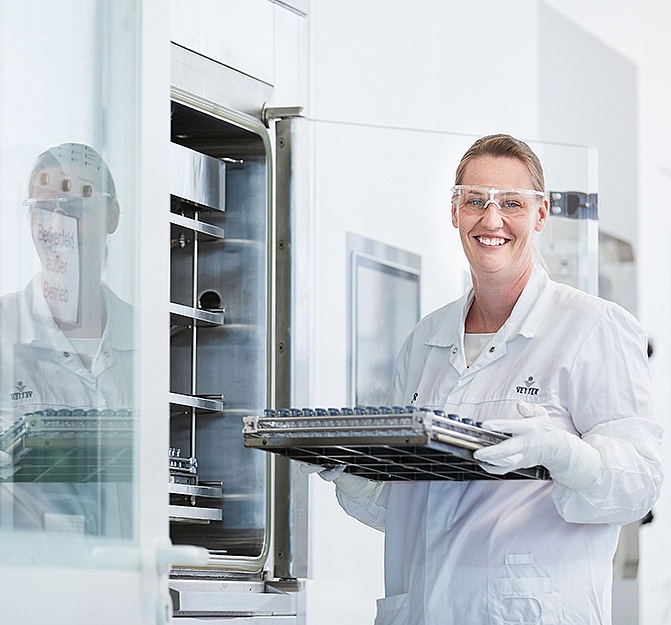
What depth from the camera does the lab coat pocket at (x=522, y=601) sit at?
5.57 feet

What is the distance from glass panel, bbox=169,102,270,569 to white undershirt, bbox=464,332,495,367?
0.39m

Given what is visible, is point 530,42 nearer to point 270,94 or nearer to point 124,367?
point 270,94

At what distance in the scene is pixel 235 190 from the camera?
2139 millimetres

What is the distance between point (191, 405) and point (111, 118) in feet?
2.57

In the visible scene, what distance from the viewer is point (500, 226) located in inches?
73.2

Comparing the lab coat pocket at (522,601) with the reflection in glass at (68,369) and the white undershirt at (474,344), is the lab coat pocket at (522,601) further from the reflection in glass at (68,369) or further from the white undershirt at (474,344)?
the reflection in glass at (68,369)

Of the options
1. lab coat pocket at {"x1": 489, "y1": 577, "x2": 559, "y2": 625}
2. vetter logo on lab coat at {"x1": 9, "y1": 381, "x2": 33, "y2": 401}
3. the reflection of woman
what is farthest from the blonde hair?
vetter logo on lab coat at {"x1": 9, "y1": 381, "x2": 33, "y2": 401}

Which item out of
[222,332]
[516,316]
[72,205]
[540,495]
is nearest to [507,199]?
[516,316]

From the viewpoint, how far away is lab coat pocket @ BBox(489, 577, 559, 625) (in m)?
1.70

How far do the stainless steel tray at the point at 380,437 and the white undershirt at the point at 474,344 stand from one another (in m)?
0.27

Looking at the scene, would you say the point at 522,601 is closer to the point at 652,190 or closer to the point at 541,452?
the point at 541,452

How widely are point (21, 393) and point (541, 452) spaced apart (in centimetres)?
67

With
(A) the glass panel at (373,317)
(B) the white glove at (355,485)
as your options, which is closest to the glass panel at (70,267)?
(B) the white glove at (355,485)

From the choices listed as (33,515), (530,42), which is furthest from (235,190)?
(530,42)
